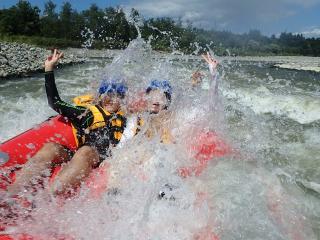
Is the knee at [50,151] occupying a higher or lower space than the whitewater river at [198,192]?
higher

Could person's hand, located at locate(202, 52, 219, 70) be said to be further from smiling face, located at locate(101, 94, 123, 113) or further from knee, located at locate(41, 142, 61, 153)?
knee, located at locate(41, 142, 61, 153)

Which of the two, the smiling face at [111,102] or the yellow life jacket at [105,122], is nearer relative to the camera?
the yellow life jacket at [105,122]

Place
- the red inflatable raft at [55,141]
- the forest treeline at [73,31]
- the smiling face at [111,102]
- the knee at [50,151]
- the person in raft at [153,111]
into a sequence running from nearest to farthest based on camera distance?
the knee at [50,151] → the red inflatable raft at [55,141] → the person in raft at [153,111] → the smiling face at [111,102] → the forest treeline at [73,31]

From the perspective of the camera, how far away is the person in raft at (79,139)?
318cm

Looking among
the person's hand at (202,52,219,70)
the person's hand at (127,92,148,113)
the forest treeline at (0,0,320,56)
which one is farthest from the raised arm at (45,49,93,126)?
the forest treeline at (0,0,320,56)

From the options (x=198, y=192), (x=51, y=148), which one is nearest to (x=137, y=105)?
(x=51, y=148)

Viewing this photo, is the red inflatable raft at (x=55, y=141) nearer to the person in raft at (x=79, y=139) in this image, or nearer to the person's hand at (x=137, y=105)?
the person in raft at (x=79, y=139)

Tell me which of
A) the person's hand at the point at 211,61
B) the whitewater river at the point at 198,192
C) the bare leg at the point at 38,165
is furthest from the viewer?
the person's hand at the point at 211,61

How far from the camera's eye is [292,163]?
5.59 m

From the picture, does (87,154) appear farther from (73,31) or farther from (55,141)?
(73,31)

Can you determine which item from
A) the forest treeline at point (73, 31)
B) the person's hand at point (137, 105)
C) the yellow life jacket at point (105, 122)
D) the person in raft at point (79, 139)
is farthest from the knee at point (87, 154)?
the forest treeline at point (73, 31)

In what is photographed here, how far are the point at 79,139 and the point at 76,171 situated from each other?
69cm

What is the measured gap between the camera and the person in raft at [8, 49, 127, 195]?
318 cm

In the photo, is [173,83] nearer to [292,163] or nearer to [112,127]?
[112,127]
